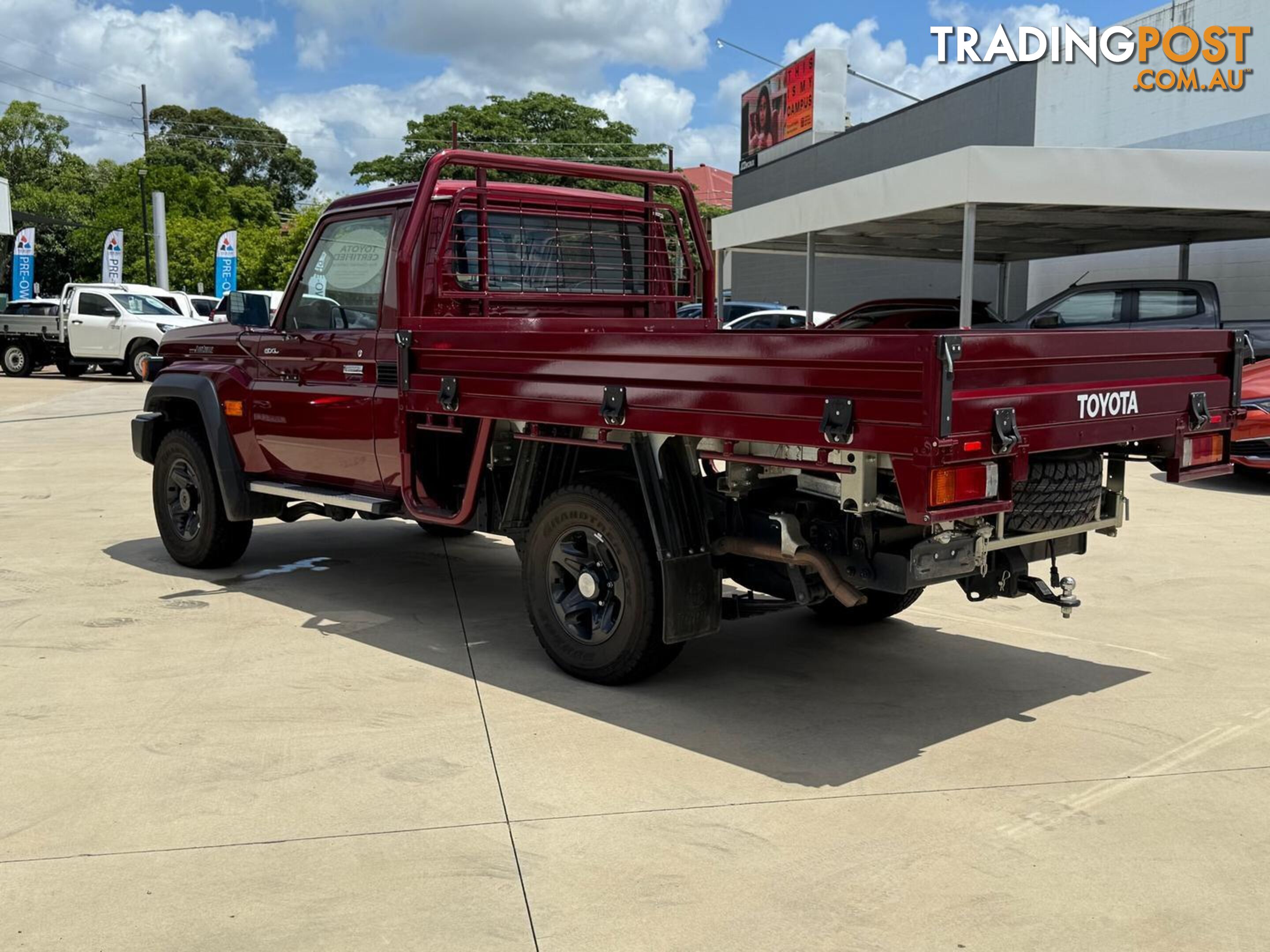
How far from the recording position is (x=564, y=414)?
4.95 m

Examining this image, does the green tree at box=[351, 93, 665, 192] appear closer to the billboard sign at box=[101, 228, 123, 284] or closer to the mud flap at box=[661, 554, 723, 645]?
the billboard sign at box=[101, 228, 123, 284]

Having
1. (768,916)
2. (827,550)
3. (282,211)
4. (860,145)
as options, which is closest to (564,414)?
(827,550)

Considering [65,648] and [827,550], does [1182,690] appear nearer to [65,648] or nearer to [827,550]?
[827,550]

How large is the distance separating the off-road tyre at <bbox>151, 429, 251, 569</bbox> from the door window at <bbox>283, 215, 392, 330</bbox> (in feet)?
3.71

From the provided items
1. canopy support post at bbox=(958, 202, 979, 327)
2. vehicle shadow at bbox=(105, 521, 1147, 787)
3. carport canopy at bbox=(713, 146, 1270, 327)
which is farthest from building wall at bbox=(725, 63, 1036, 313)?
vehicle shadow at bbox=(105, 521, 1147, 787)

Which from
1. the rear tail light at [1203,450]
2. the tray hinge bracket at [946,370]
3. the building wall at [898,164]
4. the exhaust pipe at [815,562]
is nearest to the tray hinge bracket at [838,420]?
the tray hinge bracket at [946,370]

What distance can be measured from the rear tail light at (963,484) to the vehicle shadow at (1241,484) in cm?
756

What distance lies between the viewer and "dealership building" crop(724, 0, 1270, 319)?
1923 cm

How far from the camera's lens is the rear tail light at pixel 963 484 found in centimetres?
384

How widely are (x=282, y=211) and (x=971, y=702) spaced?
87200 millimetres

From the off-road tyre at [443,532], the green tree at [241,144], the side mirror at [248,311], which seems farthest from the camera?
the green tree at [241,144]

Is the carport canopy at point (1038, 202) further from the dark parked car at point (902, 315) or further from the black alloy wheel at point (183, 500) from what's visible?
the black alloy wheel at point (183, 500)

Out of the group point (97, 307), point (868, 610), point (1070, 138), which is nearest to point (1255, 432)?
point (868, 610)

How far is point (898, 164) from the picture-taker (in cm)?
3134
